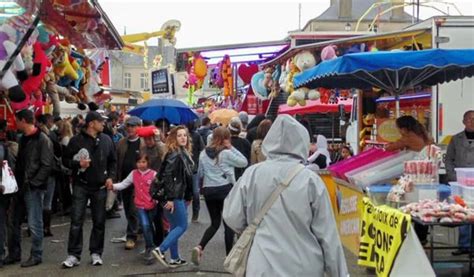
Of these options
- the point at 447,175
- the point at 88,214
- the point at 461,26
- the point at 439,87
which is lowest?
the point at 88,214

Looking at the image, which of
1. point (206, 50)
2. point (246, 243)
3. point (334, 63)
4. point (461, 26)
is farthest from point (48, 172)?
point (206, 50)

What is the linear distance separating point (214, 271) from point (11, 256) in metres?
2.66

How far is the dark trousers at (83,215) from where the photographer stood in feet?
25.4

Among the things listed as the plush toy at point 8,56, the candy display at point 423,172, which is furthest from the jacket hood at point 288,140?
the plush toy at point 8,56

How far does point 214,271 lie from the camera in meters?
7.75

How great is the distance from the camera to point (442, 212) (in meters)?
5.74

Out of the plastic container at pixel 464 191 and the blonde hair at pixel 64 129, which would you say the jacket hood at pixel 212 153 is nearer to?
the plastic container at pixel 464 191

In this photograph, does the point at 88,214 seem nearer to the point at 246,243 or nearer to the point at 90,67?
the point at 90,67

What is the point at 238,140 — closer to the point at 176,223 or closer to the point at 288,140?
the point at 176,223

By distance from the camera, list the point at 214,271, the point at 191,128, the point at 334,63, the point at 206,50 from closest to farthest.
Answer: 1. the point at 334,63
2. the point at 214,271
3. the point at 191,128
4. the point at 206,50

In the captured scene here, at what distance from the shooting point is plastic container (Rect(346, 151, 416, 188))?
7.73m

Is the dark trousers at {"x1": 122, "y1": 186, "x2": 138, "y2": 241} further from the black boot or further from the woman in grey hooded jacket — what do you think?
the woman in grey hooded jacket

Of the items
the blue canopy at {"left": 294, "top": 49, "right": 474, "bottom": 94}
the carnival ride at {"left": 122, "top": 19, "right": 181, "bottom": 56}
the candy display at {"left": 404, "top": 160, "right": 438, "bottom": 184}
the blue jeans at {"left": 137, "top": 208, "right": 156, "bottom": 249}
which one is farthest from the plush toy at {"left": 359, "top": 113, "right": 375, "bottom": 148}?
the carnival ride at {"left": 122, "top": 19, "right": 181, "bottom": 56}

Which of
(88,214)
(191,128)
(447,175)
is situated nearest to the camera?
(447,175)
